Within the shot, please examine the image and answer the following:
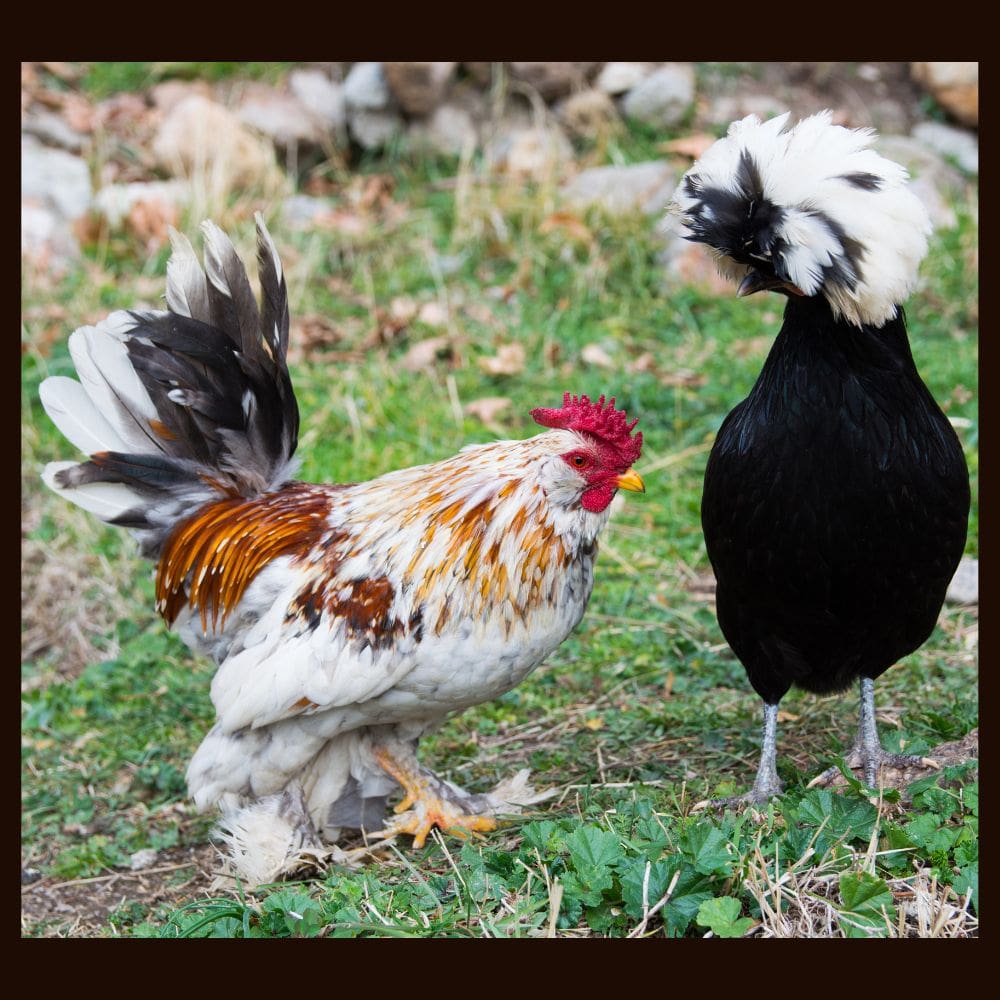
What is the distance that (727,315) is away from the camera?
799cm

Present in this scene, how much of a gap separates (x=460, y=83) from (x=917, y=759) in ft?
25.9

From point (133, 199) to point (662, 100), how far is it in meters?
4.33

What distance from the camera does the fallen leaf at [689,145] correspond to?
9.20m

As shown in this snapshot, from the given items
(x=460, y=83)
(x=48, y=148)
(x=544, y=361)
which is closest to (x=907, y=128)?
(x=460, y=83)

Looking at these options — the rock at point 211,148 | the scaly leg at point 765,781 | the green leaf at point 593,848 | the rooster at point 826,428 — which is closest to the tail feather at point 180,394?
the rooster at point 826,428

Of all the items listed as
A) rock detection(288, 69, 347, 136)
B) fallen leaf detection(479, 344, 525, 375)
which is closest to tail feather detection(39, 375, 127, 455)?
fallen leaf detection(479, 344, 525, 375)

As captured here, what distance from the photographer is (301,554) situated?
4168 mm

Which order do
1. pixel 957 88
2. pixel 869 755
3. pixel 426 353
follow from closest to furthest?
pixel 869 755 < pixel 426 353 < pixel 957 88

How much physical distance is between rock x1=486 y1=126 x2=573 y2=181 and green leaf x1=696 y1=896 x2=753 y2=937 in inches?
272

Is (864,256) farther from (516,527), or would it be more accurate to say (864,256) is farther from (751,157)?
(516,527)

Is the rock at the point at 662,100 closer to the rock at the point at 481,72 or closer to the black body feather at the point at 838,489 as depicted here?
the rock at the point at 481,72

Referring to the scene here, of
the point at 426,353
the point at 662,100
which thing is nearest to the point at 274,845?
the point at 426,353

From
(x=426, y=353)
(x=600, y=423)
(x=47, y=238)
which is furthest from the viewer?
(x=47, y=238)

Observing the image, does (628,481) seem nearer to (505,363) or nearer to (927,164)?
(505,363)
